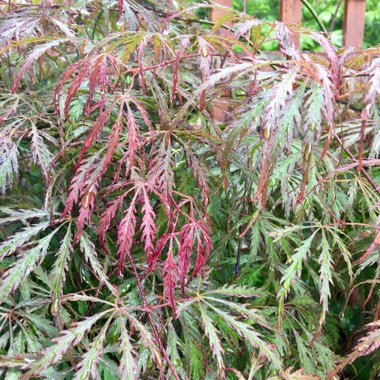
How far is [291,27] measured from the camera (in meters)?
0.84

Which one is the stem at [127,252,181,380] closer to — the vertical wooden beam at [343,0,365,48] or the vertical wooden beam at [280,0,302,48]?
the vertical wooden beam at [280,0,302,48]

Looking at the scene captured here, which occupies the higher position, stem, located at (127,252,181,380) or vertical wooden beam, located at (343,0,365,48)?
vertical wooden beam, located at (343,0,365,48)

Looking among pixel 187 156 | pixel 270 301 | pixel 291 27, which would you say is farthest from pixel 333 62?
pixel 270 301

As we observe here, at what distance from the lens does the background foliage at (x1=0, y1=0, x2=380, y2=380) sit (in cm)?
72

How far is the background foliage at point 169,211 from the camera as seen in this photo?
722 millimetres

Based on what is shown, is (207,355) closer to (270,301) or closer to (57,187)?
(270,301)

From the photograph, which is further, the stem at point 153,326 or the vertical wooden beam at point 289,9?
the vertical wooden beam at point 289,9

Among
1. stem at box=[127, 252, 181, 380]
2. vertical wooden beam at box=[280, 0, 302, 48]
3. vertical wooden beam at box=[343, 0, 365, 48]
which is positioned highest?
vertical wooden beam at box=[280, 0, 302, 48]

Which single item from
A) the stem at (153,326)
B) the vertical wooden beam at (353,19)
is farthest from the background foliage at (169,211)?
the vertical wooden beam at (353,19)

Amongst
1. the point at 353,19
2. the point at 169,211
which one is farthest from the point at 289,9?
the point at 169,211

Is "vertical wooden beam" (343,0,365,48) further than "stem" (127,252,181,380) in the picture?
Yes

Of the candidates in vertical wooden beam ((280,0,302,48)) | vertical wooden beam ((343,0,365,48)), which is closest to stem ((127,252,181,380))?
vertical wooden beam ((280,0,302,48))

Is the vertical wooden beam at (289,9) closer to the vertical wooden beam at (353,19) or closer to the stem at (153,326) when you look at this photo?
the vertical wooden beam at (353,19)

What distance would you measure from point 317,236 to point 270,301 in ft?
0.53
